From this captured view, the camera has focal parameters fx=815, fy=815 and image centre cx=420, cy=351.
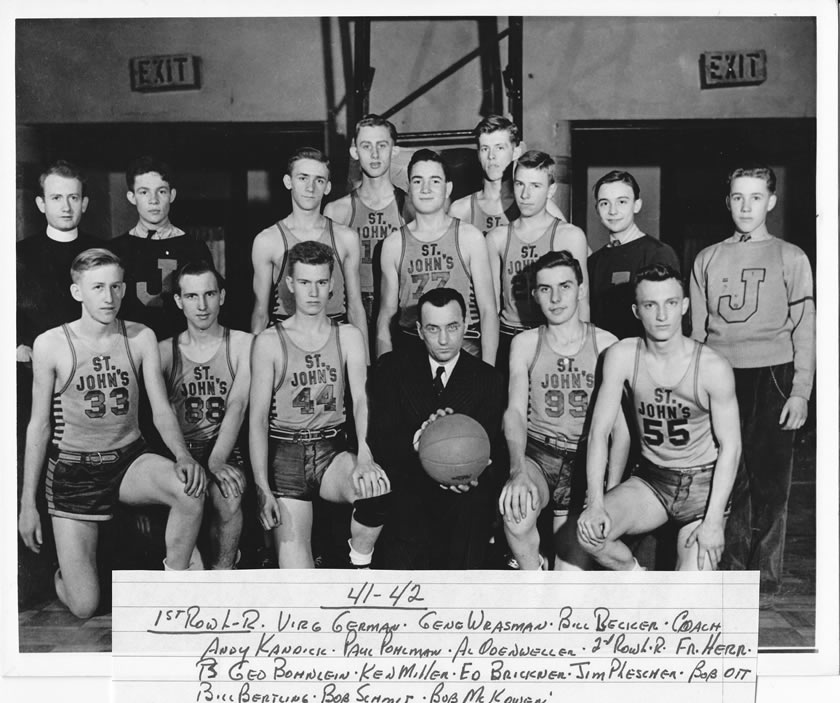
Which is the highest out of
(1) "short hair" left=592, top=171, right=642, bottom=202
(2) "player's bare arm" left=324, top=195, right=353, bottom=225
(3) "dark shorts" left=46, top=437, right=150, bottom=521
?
(1) "short hair" left=592, top=171, right=642, bottom=202

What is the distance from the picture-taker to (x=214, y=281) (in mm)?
1673

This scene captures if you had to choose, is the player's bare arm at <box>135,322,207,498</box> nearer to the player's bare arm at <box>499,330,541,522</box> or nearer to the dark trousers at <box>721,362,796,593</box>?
the player's bare arm at <box>499,330,541,522</box>

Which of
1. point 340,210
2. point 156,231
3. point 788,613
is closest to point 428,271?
point 340,210

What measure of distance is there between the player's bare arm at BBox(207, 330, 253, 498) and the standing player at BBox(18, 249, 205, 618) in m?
0.04

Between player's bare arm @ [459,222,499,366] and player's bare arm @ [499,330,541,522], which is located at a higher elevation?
player's bare arm @ [459,222,499,366]

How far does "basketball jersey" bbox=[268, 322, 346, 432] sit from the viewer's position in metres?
1.68

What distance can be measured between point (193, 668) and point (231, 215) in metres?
0.92

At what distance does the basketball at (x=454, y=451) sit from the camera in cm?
159

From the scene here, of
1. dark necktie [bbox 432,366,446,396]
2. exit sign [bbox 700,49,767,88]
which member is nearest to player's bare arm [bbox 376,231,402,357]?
dark necktie [bbox 432,366,446,396]

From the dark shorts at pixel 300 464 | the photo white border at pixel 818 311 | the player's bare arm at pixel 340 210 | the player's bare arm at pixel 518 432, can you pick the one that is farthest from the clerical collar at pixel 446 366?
the photo white border at pixel 818 311

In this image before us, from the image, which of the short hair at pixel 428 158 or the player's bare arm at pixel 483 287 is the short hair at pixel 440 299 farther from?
the short hair at pixel 428 158

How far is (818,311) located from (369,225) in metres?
0.95
